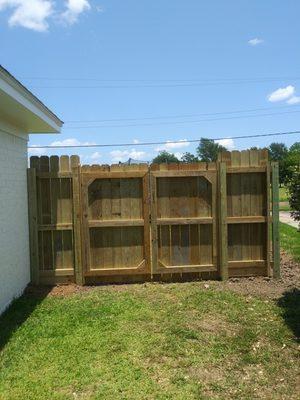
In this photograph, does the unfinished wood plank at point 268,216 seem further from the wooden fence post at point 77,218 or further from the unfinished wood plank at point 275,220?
the wooden fence post at point 77,218

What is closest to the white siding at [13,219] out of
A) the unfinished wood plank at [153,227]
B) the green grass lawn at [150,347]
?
the green grass lawn at [150,347]

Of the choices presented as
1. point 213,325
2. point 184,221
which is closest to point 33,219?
point 184,221

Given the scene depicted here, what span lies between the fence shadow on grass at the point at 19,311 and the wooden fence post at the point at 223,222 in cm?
280

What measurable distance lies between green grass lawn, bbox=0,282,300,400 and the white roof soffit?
8.61 feet

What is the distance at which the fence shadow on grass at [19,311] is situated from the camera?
18.3 feet

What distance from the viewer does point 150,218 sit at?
7.82 m

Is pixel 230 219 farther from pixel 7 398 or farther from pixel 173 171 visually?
pixel 7 398

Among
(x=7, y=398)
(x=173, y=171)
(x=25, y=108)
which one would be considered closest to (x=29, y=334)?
(x=7, y=398)

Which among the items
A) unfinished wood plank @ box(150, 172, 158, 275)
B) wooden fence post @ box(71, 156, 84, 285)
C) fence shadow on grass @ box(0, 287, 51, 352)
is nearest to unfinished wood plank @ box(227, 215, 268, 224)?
unfinished wood plank @ box(150, 172, 158, 275)

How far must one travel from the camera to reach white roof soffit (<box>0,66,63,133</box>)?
17.0 ft

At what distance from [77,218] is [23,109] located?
216 cm

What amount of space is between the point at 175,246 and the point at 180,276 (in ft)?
1.69

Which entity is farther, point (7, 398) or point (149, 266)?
point (149, 266)

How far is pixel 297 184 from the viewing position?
6344 mm
